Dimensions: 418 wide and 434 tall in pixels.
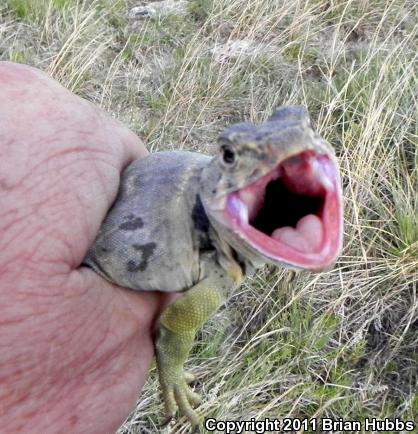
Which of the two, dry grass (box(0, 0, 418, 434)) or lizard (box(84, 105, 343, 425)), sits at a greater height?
lizard (box(84, 105, 343, 425))

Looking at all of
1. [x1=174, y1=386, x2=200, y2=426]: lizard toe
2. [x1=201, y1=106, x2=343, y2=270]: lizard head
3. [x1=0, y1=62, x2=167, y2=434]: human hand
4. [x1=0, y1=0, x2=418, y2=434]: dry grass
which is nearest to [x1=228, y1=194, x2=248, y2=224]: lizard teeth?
[x1=201, y1=106, x2=343, y2=270]: lizard head

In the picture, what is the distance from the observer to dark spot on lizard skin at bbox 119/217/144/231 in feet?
7.22

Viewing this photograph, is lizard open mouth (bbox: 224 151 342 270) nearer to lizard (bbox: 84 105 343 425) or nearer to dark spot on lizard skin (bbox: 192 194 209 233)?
lizard (bbox: 84 105 343 425)

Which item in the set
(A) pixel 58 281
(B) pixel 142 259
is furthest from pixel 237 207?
(A) pixel 58 281

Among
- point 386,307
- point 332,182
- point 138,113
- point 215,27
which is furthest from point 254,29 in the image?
point 332,182

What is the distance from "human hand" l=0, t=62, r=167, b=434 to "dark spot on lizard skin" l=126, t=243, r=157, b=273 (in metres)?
0.09

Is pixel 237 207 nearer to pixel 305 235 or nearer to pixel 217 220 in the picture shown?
pixel 217 220

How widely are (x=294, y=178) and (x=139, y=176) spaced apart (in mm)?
542

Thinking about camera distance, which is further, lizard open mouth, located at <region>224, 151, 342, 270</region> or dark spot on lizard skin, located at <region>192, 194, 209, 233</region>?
dark spot on lizard skin, located at <region>192, 194, 209, 233</region>

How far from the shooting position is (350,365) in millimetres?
3631

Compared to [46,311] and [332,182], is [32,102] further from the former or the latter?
[332,182]

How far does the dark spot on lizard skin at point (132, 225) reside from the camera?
2199 millimetres

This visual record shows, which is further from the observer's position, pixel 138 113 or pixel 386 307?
pixel 138 113

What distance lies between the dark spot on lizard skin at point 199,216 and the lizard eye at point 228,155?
0.24 meters
